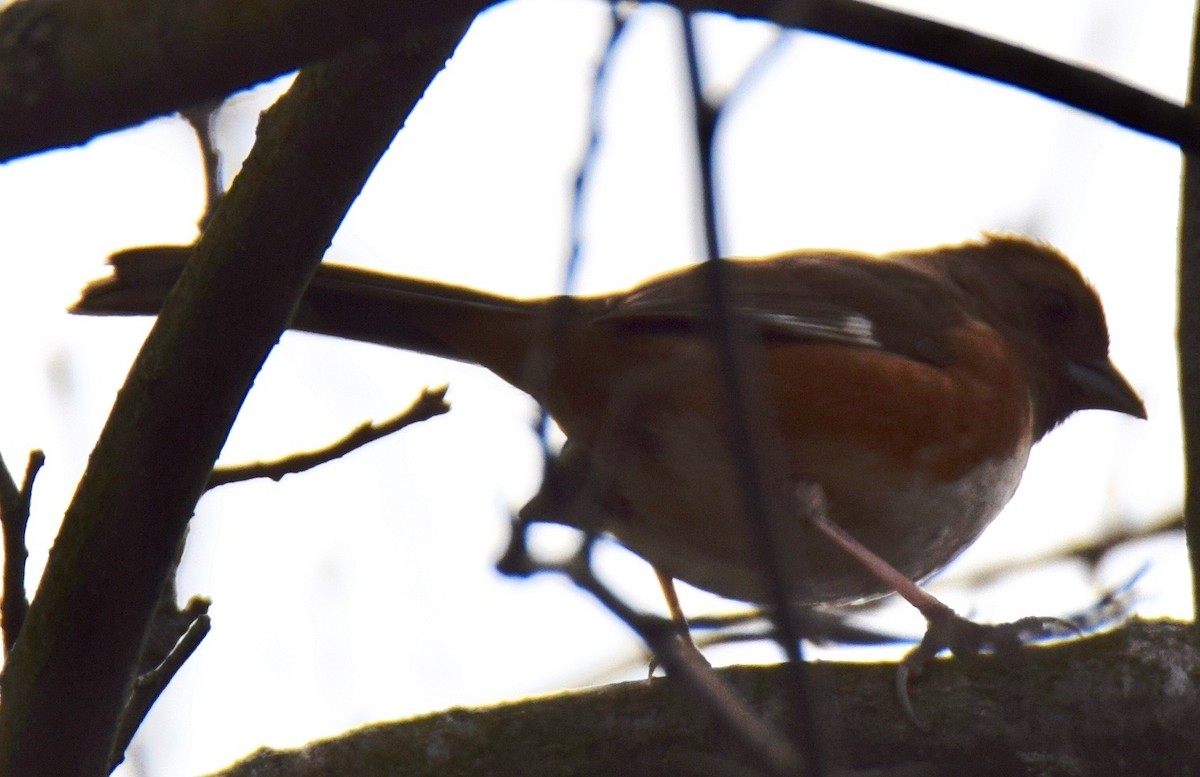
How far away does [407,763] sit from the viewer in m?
2.90

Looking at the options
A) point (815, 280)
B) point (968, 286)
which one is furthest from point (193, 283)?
point (968, 286)

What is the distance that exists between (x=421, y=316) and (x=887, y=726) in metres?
1.48

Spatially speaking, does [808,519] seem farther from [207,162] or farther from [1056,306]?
[207,162]

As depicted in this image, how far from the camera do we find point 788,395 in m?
3.67

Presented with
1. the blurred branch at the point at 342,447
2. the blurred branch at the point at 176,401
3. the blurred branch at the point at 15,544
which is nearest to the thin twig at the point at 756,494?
the blurred branch at the point at 176,401

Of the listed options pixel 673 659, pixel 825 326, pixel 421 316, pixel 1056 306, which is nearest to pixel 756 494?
pixel 673 659

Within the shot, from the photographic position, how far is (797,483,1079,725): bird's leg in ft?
6.89

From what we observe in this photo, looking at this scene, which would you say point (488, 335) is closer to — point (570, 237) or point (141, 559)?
point (141, 559)

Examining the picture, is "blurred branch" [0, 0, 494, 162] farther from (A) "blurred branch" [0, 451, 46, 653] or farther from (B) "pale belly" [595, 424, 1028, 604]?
(B) "pale belly" [595, 424, 1028, 604]

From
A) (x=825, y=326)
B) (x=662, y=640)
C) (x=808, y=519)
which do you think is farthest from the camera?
(x=825, y=326)

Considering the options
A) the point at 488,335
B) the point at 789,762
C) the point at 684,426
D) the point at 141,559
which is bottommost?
the point at 789,762

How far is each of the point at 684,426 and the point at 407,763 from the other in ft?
3.52

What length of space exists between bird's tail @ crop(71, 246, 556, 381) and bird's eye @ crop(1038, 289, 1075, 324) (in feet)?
6.71

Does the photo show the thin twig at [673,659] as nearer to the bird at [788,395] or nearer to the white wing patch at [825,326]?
the bird at [788,395]
